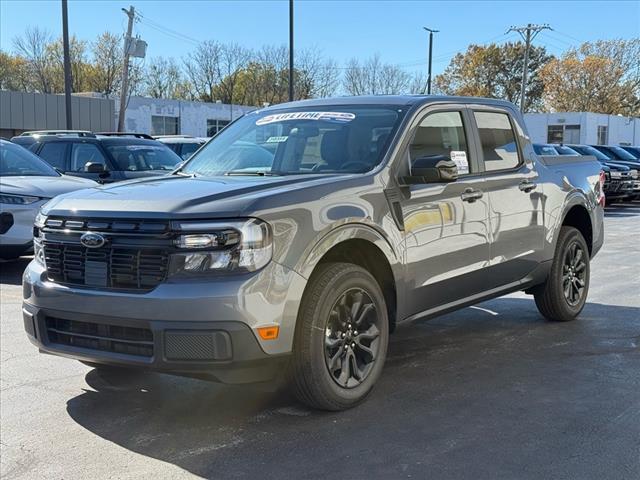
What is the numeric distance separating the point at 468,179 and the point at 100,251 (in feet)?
8.81

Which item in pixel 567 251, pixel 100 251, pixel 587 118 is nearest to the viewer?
pixel 100 251

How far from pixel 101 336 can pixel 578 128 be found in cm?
6055

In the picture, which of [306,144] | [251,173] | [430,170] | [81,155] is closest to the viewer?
[430,170]

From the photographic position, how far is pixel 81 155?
1205 cm

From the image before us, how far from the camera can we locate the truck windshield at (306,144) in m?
4.82

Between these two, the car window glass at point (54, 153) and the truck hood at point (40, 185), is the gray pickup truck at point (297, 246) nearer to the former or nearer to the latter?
the truck hood at point (40, 185)

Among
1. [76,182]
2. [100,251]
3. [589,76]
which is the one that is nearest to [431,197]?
[100,251]

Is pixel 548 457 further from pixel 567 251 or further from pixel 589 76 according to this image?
pixel 589 76

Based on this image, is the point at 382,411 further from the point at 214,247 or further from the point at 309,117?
the point at 309,117

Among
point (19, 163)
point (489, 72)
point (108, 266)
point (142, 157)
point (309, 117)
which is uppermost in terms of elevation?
point (489, 72)

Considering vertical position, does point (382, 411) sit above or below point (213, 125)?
below

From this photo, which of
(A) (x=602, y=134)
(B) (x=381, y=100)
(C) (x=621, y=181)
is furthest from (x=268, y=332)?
(A) (x=602, y=134)

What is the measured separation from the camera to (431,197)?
15.9ft

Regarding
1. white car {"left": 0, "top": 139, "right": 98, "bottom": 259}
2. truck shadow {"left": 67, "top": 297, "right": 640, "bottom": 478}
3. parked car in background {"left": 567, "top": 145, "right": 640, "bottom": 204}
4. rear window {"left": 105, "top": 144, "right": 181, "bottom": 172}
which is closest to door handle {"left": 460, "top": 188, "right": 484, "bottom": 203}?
truck shadow {"left": 67, "top": 297, "right": 640, "bottom": 478}
